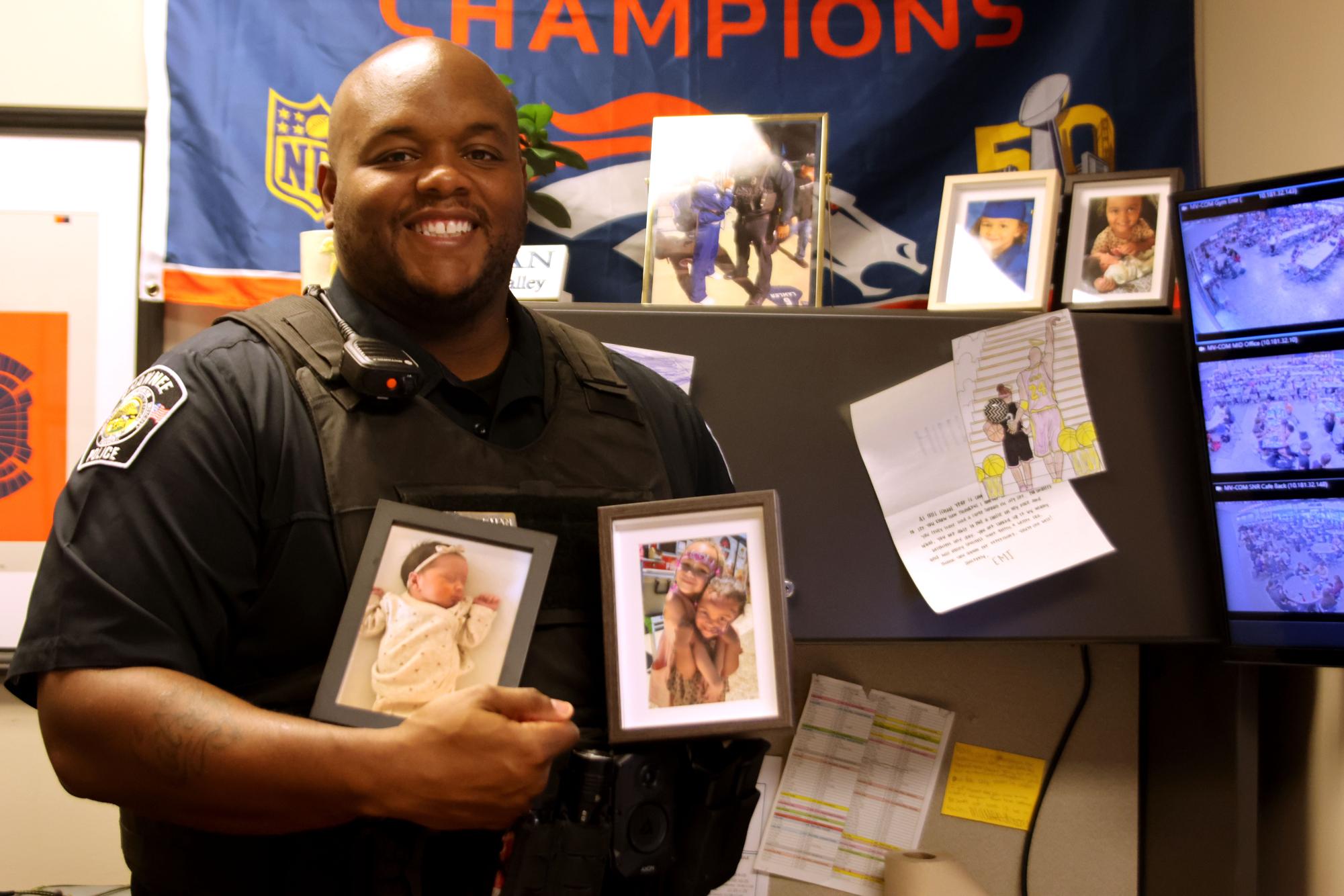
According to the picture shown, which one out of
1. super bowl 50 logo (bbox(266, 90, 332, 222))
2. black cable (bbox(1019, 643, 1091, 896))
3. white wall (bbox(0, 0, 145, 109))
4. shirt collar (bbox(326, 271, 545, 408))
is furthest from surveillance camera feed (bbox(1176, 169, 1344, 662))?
white wall (bbox(0, 0, 145, 109))

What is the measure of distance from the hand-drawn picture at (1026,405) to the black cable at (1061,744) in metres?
0.36

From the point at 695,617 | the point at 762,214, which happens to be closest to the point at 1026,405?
the point at 762,214

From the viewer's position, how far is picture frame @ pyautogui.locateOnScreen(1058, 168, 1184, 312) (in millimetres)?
1440

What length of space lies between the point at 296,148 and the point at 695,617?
117cm

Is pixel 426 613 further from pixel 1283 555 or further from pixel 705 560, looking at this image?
pixel 1283 555

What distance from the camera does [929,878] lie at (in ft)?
4.65

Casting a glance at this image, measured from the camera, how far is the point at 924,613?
134 centimetres

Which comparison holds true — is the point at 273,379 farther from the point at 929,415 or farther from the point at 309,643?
the point at 929,415

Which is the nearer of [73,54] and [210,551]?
[210,551]

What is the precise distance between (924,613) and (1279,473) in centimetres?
41

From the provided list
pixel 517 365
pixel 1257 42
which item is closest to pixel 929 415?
pixel 517 365

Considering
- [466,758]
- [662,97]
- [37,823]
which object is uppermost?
[662,97]

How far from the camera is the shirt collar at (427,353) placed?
107cm

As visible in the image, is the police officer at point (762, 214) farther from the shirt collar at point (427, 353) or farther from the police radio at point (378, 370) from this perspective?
the police radio at point (378, 370)
